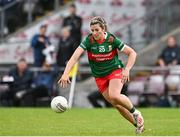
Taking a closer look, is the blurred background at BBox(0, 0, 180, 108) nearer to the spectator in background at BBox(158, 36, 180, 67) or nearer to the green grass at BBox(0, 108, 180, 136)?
the spectator in background at BBox(158, 36, 180, 67)

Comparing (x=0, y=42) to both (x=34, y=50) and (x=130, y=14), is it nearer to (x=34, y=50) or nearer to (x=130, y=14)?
(x=34, y=50)

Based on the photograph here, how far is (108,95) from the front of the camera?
52.7 ft

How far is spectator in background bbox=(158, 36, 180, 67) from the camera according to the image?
2702 cm

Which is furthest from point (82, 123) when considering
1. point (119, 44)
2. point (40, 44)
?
point (40, 44)

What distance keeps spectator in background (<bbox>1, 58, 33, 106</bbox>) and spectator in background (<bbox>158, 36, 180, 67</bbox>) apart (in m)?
4.06

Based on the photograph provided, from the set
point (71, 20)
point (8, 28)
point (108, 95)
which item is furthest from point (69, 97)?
point (108, 95)

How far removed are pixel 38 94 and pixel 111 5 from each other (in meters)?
4.88

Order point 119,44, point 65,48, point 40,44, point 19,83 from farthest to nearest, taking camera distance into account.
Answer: point 65,48 < point 40,44 < point 19,83 < point 119,44

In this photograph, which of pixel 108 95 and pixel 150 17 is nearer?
pixel 108 95

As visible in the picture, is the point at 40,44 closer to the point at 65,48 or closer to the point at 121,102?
the point at 65,48

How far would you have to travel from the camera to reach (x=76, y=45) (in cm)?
2794

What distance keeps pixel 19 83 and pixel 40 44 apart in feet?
5.44

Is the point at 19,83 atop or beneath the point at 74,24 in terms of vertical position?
beneath

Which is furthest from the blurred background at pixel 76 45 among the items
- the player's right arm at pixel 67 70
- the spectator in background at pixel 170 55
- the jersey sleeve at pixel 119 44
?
the player's right arm at pixel 67 70
